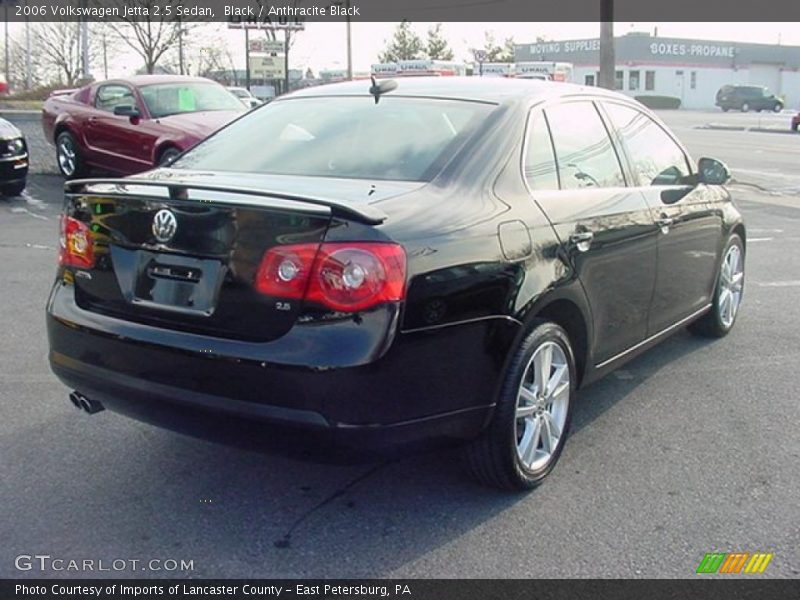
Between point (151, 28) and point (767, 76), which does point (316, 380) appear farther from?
point (767, 76)

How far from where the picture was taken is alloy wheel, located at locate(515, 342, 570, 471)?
11.7 feet

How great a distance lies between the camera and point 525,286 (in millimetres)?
3412

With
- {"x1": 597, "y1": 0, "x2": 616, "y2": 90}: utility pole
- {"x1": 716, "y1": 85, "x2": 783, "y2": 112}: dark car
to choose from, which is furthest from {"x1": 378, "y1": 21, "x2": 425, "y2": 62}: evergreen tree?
{"x1": 597, "y1": 0, "x2": 616, "y2": 90}: utility pole

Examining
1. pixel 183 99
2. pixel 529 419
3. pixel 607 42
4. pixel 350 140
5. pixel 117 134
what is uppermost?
pixel 607 42

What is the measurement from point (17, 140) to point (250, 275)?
10.1 m

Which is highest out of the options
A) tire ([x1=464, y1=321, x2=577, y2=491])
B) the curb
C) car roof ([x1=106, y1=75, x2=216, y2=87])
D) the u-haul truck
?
the u-haul truck

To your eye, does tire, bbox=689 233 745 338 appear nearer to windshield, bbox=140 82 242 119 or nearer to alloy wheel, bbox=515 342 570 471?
alloy wheel, bbox=515 342 570 471

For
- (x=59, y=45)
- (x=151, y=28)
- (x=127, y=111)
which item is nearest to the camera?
(x=127, y=111)

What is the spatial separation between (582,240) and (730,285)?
252cm

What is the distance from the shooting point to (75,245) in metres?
3.52

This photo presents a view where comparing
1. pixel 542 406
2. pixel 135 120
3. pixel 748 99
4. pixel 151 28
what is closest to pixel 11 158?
pixel 135 120

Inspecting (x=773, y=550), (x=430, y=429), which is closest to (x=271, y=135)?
(x=430, y=429)

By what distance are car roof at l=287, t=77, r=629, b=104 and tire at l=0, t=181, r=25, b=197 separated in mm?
8862

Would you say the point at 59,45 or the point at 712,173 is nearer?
the point at 712,173
